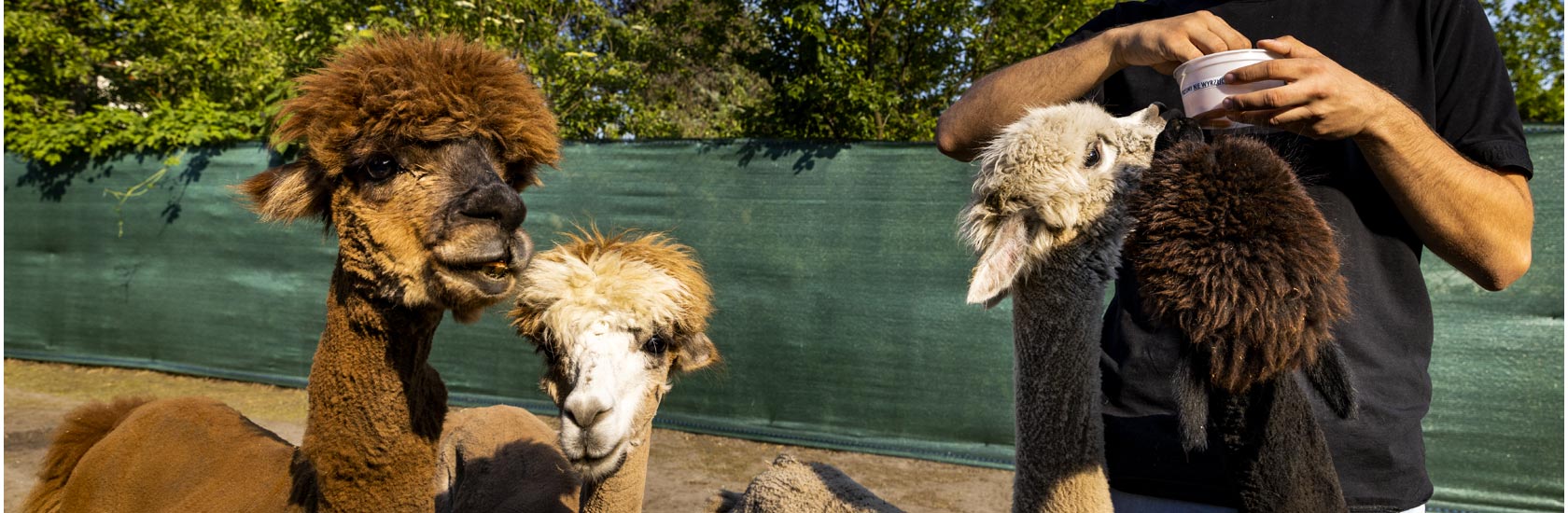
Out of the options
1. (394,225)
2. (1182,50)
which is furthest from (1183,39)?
(394,225)

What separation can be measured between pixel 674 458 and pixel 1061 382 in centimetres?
539

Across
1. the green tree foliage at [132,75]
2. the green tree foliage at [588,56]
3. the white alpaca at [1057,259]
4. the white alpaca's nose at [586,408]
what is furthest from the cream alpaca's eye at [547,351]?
the green tree foliage at [132,75]

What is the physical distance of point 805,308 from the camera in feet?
21.7

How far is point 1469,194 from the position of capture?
135 cm

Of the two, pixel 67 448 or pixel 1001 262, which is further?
pixel 67 448

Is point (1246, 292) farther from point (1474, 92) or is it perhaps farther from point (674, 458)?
point (674, 458)

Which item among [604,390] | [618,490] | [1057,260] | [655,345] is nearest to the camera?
[1057,260]

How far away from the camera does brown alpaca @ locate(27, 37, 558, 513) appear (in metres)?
1.89

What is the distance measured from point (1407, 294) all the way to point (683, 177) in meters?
5.72

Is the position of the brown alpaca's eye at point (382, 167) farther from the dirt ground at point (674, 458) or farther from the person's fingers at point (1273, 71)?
the dirt ground at point (674, 458)

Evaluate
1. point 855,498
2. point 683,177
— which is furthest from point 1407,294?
point 683,177

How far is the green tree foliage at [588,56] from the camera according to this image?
7.28 metres

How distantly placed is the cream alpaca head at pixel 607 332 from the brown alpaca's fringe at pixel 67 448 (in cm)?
185

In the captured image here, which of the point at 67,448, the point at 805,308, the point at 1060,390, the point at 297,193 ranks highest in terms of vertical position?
the point at 297,193
